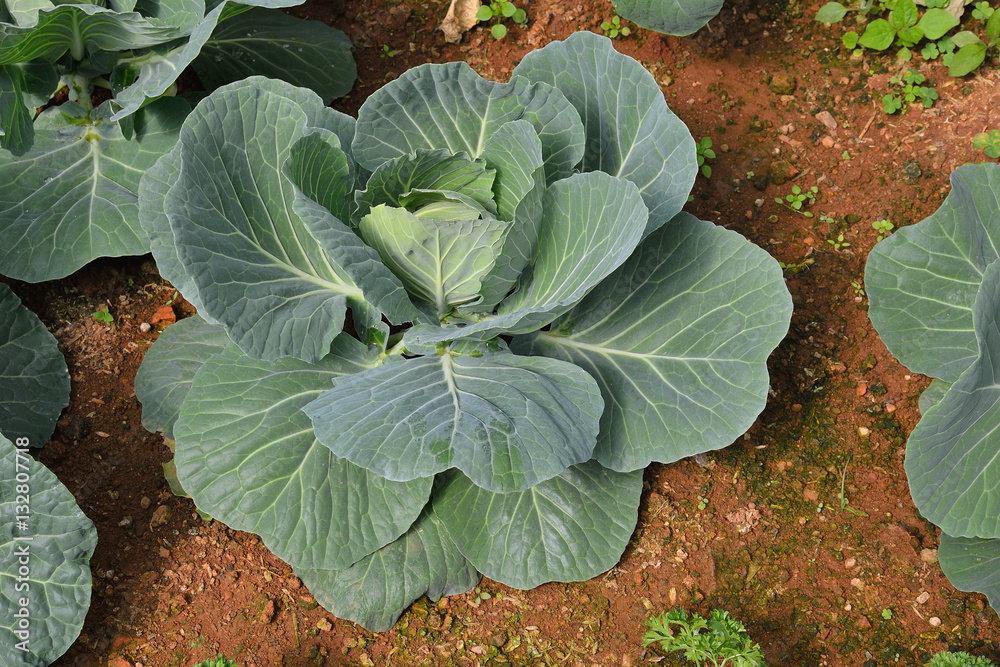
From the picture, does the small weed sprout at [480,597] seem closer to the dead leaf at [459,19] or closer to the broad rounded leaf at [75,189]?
the broad rounded leaf at [75,189]

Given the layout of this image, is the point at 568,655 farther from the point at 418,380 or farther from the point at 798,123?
the point at 798,123

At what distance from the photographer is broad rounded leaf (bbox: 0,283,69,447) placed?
2707 mm

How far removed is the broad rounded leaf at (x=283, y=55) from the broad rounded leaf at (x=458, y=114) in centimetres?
99

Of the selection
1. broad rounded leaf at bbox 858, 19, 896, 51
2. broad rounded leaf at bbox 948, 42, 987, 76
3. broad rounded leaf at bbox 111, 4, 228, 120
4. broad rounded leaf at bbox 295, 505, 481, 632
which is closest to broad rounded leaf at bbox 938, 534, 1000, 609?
broad rounded leaf at bbox 295, 505, 481, 632

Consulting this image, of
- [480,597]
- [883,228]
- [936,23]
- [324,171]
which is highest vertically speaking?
[936,23]

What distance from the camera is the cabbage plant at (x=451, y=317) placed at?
2.10 meters

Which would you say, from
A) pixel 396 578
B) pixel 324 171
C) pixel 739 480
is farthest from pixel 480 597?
pixel 324 171

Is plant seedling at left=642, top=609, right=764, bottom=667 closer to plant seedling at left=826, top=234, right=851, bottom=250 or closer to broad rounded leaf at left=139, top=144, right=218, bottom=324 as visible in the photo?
plant seedling at left=826, top=234, right=851, bottom=250

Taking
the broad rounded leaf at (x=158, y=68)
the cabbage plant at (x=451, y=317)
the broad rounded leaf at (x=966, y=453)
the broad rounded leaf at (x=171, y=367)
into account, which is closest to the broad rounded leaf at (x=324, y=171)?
the cabbage plant at (x=451, y=317)

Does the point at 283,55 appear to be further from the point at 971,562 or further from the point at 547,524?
the point at 971,562

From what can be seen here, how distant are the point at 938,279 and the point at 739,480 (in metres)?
0.93

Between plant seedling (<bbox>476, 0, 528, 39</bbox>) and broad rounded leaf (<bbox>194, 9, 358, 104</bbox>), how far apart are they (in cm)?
61

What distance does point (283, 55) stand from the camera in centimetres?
329

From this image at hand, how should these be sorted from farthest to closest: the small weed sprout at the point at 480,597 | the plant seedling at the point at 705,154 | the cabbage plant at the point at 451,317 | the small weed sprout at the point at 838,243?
the plant seedling at the point at 705,154
the small weed sprout at the point at 838,243
the small weed sprout at the point at 480,597
the cabbage plant at the point at 451,317
